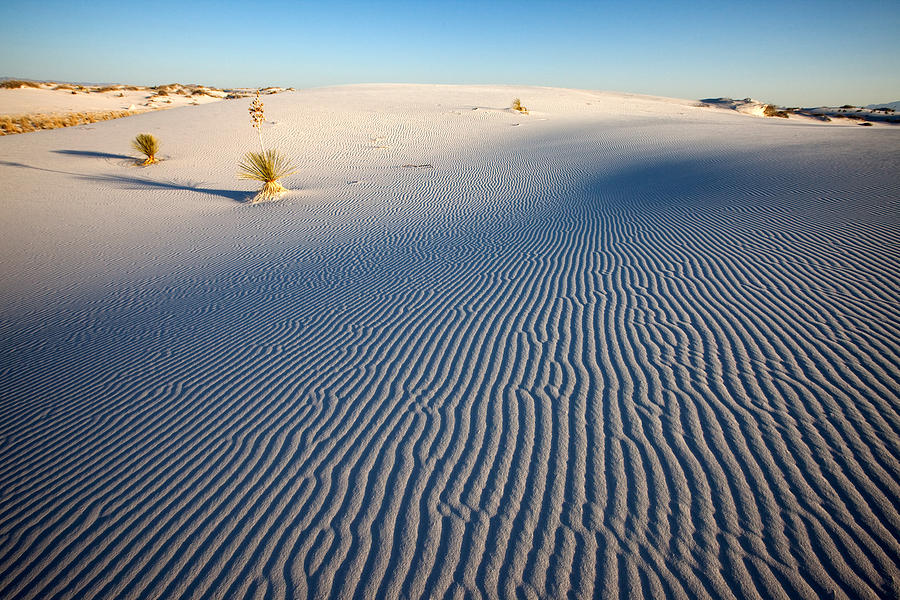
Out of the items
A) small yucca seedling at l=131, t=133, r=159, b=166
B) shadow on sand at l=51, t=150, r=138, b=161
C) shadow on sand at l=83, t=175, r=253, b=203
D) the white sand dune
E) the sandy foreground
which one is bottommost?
the sandy foreground

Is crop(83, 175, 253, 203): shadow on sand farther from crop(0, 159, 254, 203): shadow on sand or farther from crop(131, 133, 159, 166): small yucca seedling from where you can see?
crop(131, 133, 159, 166): small yucca seedling

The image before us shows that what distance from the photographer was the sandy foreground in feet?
6.92

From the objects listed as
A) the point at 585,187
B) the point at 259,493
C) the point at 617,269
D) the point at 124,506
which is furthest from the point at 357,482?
the point at 585,187

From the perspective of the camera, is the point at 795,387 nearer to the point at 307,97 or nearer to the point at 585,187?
the point at 585,187

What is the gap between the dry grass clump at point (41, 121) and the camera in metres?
20.9

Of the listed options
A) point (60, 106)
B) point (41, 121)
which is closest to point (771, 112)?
point (41, 121)

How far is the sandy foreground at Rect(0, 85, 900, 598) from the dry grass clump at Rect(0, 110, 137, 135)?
2068cm

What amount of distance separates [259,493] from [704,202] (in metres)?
9.05

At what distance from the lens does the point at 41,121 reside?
73.6ft

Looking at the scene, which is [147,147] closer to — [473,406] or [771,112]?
[473,406]

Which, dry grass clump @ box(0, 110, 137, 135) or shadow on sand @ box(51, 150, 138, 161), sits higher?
dry grass clump @ box(0, 110, 137, 135)

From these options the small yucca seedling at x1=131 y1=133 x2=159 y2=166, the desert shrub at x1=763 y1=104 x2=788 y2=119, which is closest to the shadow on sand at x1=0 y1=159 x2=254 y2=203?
the small yucca seedling at x1=131 y1=133 x2=159 y2=166

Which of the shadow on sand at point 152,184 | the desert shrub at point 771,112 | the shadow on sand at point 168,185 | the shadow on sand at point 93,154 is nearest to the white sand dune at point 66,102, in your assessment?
the shadow on sand at point 93,154

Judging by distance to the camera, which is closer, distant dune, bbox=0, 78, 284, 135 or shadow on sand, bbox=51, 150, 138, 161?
shadow on sand, bbox=51, 150, 138, 161
